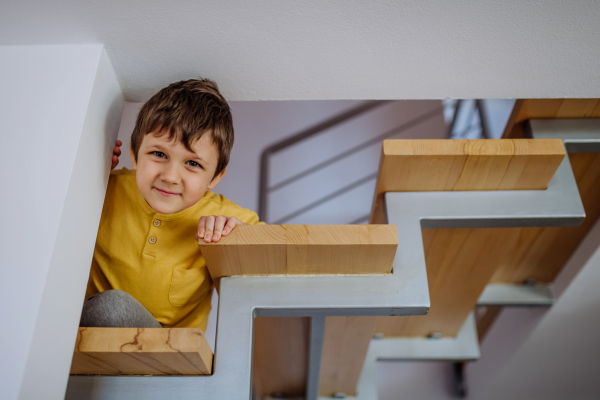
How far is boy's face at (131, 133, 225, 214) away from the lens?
3.26 ft

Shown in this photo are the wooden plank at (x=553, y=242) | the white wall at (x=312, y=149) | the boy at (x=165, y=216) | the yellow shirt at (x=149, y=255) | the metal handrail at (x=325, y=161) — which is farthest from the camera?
the white wall at (x=312, y=149)

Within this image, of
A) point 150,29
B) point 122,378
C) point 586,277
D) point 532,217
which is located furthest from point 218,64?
point 586,277

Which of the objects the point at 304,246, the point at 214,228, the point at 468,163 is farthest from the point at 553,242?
the point at 214,228

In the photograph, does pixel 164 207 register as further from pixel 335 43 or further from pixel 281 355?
pixel 281 355

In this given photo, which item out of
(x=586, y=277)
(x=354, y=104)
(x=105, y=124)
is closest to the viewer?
(x=105, y=124)

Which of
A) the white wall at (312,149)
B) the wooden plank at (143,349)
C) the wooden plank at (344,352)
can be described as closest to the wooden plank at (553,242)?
the wooden plank at (344,352)

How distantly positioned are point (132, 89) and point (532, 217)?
0.85 meters

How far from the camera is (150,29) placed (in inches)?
33.2

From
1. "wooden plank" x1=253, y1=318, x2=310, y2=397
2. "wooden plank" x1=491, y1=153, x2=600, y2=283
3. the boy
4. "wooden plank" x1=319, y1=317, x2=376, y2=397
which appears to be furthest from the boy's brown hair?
"wooden plank" x1=491, y1=153, x2=600, y2=283

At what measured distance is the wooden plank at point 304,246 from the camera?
0.87 metres

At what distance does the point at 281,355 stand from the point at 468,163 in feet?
3.48

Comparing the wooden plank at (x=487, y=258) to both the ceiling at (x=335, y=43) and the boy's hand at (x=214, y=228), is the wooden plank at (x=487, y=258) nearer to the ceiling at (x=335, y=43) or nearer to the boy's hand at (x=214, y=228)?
the ceiling at (x=335, y=43)

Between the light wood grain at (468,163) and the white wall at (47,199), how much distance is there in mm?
560

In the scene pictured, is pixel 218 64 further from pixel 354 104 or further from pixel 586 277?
pixel 354 104
